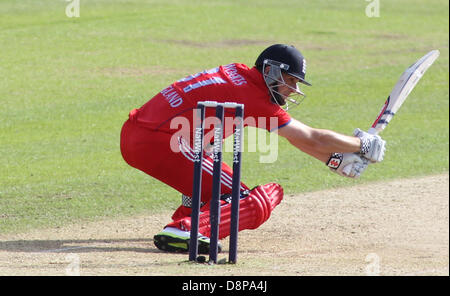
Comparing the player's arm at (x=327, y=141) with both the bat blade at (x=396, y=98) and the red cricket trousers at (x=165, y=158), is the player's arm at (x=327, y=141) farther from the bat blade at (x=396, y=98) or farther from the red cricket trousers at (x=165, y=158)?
the bat blade at (x=396, y=98)

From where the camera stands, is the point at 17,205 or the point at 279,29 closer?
the point at 17,205

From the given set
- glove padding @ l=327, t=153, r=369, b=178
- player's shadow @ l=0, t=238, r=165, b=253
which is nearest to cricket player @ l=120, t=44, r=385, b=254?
glove padding @ l=327, t=153, r=369, b=178

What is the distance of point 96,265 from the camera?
6.28m

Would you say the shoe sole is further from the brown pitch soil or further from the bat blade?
the bat blade

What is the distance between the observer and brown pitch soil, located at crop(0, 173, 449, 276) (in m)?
6.18

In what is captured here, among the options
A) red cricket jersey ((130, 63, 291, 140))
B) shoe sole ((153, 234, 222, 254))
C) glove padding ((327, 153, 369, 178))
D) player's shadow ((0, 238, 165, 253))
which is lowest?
player's shadow ((0, 238, 165, 253))

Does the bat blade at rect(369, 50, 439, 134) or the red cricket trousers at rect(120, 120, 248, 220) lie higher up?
the bat blade at rect(369, 50, 439, 134)

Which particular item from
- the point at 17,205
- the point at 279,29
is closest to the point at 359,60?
the point at 279,29

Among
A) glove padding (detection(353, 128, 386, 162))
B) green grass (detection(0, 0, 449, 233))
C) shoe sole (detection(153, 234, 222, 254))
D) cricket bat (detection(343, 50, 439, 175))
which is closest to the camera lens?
shoe sole (detection(153, 234, 222, 254))

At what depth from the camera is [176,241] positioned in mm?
6965

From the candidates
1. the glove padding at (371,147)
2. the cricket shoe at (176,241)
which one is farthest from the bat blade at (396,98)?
the cricket shoe at (176,241)

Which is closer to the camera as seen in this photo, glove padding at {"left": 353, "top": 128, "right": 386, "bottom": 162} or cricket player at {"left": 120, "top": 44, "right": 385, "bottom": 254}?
cricket player at {"left": 120, "top": 44, "right": 385, "bottom": 254}
